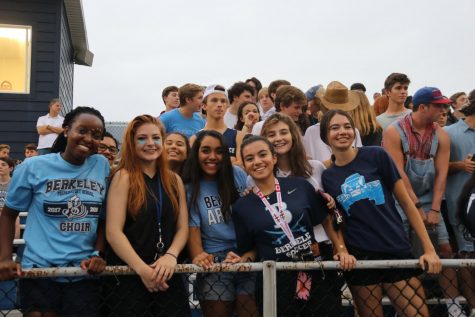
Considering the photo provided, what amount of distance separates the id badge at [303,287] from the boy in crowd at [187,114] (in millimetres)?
2900

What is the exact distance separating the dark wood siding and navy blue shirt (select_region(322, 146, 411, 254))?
30.9 feet

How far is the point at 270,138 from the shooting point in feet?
11.7

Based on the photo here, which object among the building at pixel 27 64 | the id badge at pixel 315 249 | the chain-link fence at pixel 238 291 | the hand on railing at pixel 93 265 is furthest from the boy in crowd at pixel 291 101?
the building at pixel 27 64

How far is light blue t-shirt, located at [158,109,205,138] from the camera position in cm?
548

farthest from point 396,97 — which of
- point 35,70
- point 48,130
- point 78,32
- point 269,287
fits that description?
point 78,32

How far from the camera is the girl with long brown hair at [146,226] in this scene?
2.71 metres

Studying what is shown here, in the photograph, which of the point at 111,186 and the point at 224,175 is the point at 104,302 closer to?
the point at 111,186

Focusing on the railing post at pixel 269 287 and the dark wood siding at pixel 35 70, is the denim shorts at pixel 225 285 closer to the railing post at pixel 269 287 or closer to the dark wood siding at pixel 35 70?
the railing post at pixel 269 287

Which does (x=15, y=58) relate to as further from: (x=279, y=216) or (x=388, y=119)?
(x=279, y=216)

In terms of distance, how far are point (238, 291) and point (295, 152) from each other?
1.06 meters

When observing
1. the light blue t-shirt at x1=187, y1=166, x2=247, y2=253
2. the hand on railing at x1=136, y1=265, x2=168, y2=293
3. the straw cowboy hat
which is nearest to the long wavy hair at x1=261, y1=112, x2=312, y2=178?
the light blue t-shirt at x1=187, y1=166, x2=247, y2=253

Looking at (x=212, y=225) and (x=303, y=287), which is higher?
(x=212, y=225)

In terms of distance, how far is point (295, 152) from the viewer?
11.5 feet

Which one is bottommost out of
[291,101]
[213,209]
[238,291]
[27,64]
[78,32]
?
[238,291]
